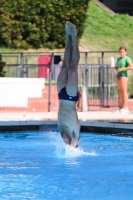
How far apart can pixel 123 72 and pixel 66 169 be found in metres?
8.93

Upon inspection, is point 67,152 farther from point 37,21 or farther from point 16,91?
point 37,21

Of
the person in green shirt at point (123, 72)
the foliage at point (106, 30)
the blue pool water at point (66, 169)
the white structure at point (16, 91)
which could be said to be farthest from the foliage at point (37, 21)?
the blue pool water at point (66, 169)

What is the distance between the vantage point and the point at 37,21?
26109mm

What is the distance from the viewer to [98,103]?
20.6 meters

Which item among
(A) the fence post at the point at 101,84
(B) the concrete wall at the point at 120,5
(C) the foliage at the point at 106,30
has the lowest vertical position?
(A) the fence post at the point at 101,84

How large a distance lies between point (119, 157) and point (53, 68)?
9.66 metres

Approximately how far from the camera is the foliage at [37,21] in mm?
25562

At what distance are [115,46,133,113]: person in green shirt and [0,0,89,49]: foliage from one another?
8330 millimetres

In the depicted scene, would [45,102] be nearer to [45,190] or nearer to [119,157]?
[119,157]

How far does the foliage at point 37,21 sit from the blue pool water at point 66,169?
13.0 meters

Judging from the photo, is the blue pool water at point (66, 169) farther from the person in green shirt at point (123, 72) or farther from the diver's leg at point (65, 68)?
the person in green shirt at point (123, 72)

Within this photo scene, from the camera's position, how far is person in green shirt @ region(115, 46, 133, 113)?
1758 cm

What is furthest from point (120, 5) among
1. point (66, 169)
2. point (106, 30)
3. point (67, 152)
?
point (66, 169)

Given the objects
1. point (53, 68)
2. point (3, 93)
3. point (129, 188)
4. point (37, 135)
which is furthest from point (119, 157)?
point (53, 68)
